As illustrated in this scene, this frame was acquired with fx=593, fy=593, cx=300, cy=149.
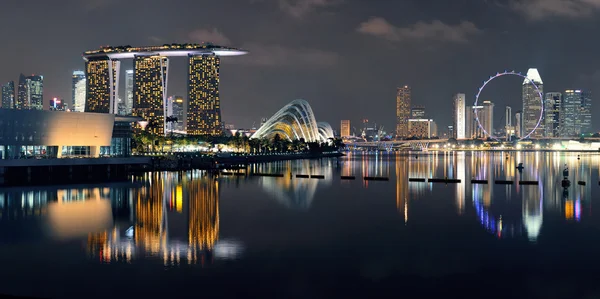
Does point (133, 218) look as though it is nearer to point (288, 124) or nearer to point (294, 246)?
point (294, 246)

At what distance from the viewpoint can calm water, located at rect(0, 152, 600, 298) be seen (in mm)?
20078

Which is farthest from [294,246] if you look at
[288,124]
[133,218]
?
[288,124]

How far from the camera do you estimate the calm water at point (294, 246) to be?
20.1 meters

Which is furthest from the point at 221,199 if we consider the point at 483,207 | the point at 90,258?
the point at 90,258

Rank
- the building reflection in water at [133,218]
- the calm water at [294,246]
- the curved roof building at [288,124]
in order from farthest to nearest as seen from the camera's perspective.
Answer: the curved roof building at [288,124]
the building reflection in water at [133,218]
the calm water at [294,246]

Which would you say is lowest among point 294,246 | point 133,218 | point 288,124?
point 294,246

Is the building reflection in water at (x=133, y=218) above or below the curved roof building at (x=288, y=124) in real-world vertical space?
below

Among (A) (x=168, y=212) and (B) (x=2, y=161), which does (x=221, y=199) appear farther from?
(B) (x=2, y=161)

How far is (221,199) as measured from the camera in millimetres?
46781

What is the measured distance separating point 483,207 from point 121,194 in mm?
28575

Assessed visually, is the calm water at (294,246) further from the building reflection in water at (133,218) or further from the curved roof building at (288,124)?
the curved roof building at (288,124)

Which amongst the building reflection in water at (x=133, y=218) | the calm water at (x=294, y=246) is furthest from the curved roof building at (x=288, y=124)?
the calm water at (x=294, y=246)

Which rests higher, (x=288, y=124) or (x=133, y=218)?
(x=288, y=124)

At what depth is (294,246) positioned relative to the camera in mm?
27031
